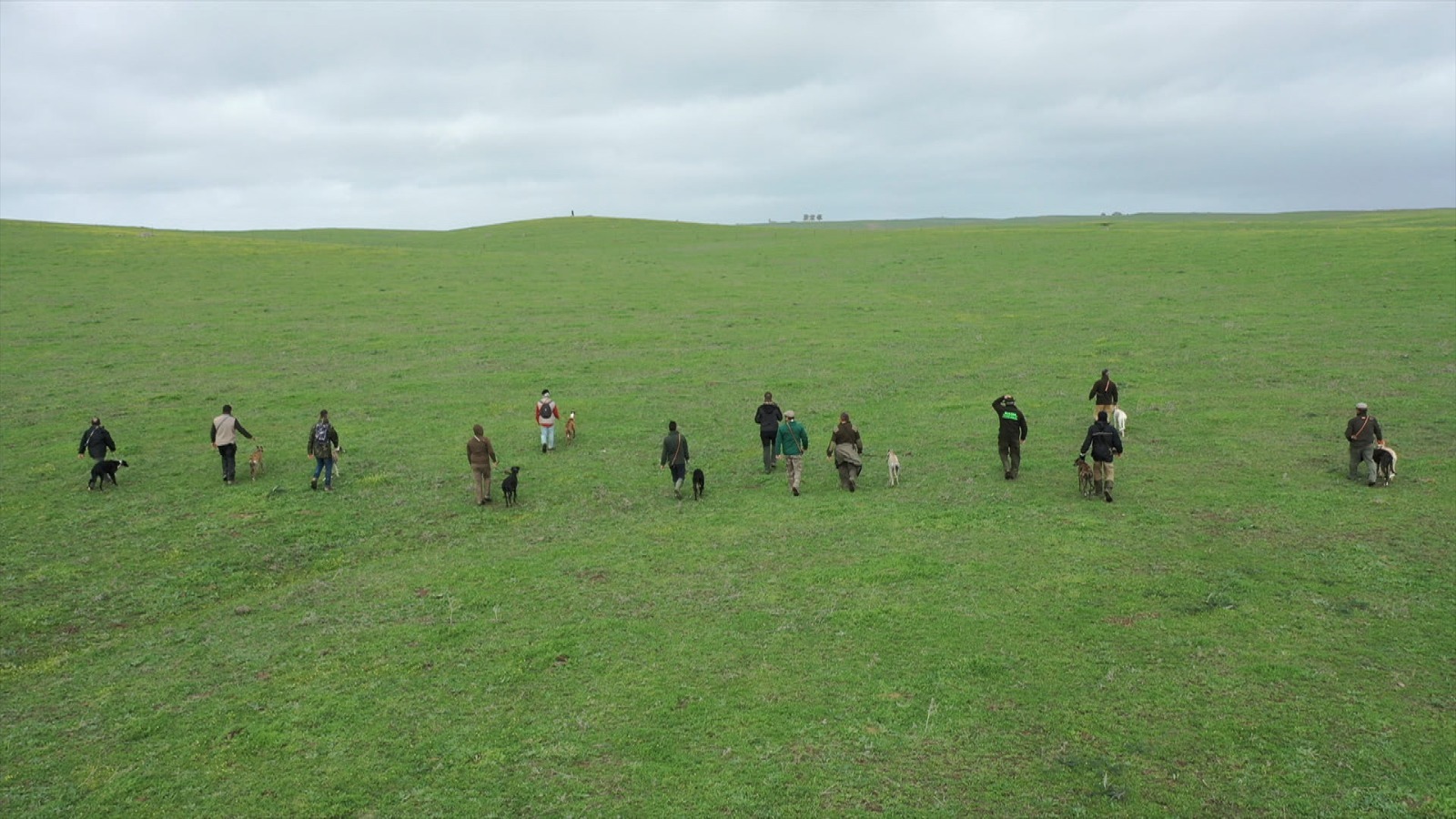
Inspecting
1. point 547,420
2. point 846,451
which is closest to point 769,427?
point 846,451

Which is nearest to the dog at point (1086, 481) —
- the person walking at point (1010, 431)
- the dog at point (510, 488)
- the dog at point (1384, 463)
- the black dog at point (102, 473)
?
the person walking at point (1010, 431)

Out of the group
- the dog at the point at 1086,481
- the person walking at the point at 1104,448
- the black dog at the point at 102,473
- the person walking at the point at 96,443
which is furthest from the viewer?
the person walking at the point at 96,443

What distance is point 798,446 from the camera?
22922 mm

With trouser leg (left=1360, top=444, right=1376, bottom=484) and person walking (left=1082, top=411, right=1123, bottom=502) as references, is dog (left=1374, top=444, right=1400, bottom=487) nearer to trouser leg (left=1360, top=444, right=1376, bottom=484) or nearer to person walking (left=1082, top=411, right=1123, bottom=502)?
trouser leg (left=1360, top=444, right=1376, bottom=484)

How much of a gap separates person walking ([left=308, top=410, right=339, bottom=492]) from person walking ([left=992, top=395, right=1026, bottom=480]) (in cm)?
1764

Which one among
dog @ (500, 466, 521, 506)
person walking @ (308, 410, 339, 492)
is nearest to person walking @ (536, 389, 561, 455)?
dog @ (500, 466, 521, 506)

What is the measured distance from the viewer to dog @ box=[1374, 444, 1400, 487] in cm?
2123

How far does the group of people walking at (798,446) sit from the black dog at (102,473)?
0.40 metres

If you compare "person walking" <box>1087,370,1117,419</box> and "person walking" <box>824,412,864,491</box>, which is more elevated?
"person walking" <box>1087,370,1117,419</box>

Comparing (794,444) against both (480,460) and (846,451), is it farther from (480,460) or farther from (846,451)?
(480,460)

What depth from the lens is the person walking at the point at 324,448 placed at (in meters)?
23.8

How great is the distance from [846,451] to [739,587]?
23.3ft

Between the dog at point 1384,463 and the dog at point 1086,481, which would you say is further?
the dog at point 1086,481

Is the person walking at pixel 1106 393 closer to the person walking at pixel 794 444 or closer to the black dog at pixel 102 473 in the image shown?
the person walking at pixel 794 444
